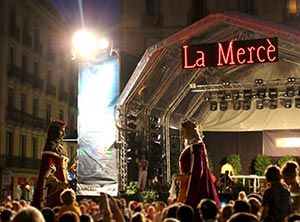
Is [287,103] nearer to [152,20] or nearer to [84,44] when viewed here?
[84,44]

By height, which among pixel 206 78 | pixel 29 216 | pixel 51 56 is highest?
pixel 51 56

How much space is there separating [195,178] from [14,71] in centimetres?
3677

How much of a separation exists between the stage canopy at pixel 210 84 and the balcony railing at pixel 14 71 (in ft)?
76.7

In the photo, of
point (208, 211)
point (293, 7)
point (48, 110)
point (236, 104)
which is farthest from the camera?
point (48, 110)

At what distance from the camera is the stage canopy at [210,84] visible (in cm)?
1711

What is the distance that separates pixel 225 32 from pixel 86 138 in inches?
198

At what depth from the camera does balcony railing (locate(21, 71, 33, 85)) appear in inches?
1828

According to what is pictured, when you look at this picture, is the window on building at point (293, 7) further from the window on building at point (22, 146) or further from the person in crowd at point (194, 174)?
the person in crowd at point (194, 174)

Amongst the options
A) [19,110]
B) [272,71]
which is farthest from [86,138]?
[19,110]

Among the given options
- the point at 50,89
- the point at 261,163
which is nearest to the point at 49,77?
the point at 50,89

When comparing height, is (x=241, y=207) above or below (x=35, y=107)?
below

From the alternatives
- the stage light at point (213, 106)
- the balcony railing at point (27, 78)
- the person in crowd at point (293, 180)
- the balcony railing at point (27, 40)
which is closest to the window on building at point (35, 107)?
the balcony railing at point (27, 78)

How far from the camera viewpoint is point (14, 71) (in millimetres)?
44562

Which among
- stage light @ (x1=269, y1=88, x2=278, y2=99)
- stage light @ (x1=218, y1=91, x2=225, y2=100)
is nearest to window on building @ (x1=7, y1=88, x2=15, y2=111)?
stage light @ (x1=218, y1=91, x2=225, y2=100)
